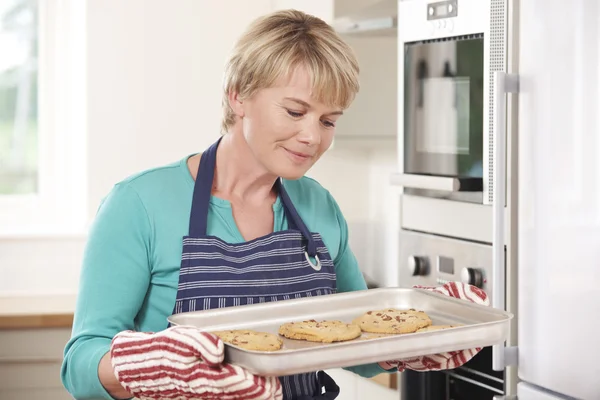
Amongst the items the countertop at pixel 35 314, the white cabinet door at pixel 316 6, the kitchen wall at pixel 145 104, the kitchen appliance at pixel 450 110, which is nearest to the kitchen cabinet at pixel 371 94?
the white cabinet door at pixel 316 6

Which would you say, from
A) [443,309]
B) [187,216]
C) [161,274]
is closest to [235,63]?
[187,216]

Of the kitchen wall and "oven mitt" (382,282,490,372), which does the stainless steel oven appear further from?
the kitchen wall

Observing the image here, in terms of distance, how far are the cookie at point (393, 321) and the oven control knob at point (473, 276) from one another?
1.84ft

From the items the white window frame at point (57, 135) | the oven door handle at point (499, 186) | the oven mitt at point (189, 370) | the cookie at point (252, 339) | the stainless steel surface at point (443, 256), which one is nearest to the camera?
the oven mitt at point (189, 370)

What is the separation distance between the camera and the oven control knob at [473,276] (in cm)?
200

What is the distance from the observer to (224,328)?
4.43ft

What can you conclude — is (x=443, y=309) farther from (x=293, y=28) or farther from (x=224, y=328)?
(x=293, y=28)

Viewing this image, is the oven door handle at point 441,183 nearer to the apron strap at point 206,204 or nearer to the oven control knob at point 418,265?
the oven control knob at point 418,265

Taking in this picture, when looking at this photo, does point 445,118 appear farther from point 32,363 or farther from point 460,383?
point 32,363

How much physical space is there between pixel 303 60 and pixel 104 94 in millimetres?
1736

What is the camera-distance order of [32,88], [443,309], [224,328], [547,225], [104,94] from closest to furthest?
[224,328]
[443,309]
[547,225]
[104,94]
[32,88]

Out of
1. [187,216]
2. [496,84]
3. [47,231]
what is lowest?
[47,231]

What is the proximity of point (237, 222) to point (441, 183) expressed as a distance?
0.72m

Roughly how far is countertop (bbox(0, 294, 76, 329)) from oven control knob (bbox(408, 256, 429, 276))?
1.08 m
